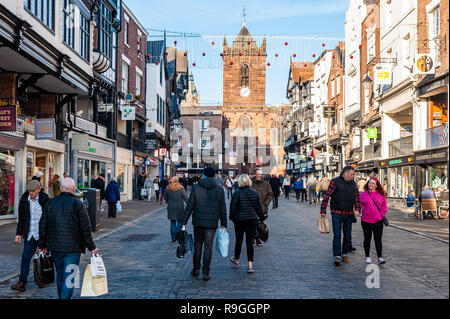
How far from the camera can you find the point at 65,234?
5.63 meters

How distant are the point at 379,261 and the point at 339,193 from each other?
1.37m

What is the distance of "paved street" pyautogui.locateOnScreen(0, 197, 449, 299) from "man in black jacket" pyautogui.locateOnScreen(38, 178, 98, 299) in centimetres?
120

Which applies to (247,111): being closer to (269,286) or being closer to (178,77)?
(178,77)

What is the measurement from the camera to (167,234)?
14336mm

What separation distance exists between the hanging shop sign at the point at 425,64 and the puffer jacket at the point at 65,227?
18.4 m

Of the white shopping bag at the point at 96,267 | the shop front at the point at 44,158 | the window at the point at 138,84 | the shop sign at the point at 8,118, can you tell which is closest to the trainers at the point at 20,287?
the white shopping bag at the point at 96,267

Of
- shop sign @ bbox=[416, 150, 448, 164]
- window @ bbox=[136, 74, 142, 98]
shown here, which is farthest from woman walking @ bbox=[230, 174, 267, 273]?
window @ bbox=[136, 74, 142, 98]

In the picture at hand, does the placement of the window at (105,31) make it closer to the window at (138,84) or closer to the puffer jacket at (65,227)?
the window at (138,84)

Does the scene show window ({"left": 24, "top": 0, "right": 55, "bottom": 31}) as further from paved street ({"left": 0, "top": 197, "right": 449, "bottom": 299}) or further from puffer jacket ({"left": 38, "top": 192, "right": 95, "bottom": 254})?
puffer jacket ({"left": 38, "top": 192, "right": 95, "bottom": 254})

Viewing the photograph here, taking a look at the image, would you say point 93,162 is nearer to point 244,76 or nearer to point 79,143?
point 79,143

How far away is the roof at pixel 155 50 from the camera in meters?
41.6

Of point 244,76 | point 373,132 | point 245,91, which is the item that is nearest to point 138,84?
point 373,132

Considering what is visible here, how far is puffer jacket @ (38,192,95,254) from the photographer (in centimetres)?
563

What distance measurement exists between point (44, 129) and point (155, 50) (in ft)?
86.9
